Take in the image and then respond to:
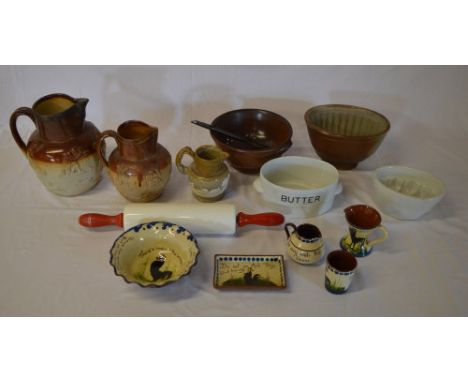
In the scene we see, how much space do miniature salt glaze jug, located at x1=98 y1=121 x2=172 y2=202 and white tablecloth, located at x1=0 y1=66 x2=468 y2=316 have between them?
0.14 m

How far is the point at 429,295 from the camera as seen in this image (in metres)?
1.12

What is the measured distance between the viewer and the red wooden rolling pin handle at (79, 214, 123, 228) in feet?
4.17

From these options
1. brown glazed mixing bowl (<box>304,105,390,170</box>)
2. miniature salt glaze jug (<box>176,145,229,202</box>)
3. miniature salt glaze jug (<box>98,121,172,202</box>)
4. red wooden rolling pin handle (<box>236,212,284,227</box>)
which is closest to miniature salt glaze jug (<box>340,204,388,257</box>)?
red wooden rolling pin handle (<box>236,212,284,227</box>)

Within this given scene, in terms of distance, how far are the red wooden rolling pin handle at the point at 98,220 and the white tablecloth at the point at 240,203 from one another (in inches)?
1.6

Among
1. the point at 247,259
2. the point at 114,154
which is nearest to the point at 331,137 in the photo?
the point at 247,259

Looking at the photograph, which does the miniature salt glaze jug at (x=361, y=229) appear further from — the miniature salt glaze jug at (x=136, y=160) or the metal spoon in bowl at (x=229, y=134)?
the miniature salt glaze jug at (x=136, y=160)

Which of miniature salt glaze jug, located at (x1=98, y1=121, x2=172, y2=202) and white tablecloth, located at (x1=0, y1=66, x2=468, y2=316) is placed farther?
miniature salt glaze jug, located at (x1=98, y1=121, x2=172, y2=202)

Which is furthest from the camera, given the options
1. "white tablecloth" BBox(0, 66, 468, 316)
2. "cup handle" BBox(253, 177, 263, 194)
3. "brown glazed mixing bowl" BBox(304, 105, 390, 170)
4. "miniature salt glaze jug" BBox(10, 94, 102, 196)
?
"brown glazed mixing bowl" BBox(304, 105, 390, 170)

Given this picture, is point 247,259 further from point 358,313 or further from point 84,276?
point 84,276

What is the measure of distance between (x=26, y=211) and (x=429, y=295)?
1.28 m

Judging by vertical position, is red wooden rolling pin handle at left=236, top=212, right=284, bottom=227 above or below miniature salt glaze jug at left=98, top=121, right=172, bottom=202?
below

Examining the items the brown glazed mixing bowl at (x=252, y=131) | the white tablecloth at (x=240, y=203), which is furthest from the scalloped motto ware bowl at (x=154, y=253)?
the brown glazed mixing bowl at (x=252, y=131)

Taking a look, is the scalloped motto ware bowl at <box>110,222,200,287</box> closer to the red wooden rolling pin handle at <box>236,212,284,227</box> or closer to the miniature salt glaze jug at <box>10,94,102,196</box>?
the red wooden rolling pin handle at <box>236,212,284,227</box>

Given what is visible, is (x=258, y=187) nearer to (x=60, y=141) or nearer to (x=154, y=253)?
(x=154, y=253)
